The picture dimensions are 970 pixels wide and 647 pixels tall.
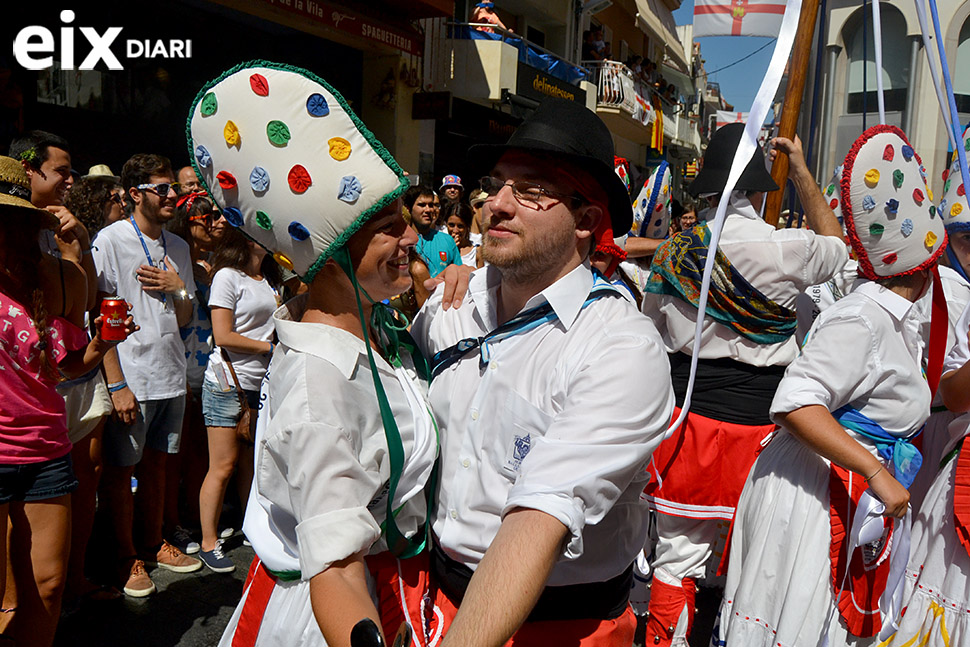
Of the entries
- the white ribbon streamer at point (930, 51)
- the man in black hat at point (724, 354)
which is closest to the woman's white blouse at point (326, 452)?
the white ribbon streamer at point (930, 51)

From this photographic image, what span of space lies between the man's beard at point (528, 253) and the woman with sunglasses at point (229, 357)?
2.74m

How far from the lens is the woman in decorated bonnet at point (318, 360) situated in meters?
1.44

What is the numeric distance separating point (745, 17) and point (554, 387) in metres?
2.84

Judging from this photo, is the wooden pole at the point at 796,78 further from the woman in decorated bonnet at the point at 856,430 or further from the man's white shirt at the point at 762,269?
the woman in decorated bonnet at the point at 856,430

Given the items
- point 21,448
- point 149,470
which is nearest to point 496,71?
point 149,470

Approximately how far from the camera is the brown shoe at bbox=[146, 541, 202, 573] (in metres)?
4.14

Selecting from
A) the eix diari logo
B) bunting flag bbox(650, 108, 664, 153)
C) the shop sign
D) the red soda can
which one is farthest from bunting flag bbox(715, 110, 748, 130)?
bunting flag bbox(650, 108, 664, 153)

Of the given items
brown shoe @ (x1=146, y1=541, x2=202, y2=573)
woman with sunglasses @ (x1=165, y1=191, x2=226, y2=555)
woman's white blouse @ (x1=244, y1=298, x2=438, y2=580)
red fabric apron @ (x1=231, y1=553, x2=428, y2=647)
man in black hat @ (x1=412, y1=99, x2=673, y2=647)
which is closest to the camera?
woman's white blouse @ (x1=244, y1=298, x2=438, y2=580)

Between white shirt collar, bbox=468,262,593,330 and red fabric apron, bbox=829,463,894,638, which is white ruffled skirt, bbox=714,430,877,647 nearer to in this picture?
red fabric apron, bbox=829,463,894,638

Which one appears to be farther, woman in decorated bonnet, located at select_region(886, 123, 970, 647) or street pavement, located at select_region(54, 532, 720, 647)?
street pavement, located at select_region(54, 532, 720, 647)

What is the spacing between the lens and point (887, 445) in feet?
8.41

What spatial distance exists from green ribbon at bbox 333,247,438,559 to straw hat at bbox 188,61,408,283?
91 mm

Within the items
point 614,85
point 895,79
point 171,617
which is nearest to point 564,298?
point 171,617

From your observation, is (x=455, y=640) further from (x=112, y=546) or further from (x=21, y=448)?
(x=112, y=546)
